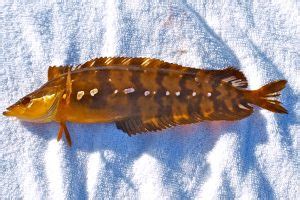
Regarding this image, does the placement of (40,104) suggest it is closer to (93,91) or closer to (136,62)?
(93,91)

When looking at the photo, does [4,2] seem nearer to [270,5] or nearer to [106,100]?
[106,100]

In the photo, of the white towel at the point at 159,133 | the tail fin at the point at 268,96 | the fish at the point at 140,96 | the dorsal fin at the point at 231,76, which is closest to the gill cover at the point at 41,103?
the fish at the point at 140,96

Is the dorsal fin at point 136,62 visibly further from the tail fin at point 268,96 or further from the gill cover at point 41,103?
the tail fin at point 268,96

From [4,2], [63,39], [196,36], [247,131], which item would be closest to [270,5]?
[196,36]

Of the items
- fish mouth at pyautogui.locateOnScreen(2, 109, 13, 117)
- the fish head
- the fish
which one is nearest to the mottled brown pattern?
the fish

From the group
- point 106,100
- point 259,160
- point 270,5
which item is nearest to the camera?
point 106,100

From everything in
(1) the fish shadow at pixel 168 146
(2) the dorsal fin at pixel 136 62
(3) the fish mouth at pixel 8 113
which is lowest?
(1) the fish shadow at pixel 168 146

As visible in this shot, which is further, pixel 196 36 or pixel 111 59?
pixel 196 36
